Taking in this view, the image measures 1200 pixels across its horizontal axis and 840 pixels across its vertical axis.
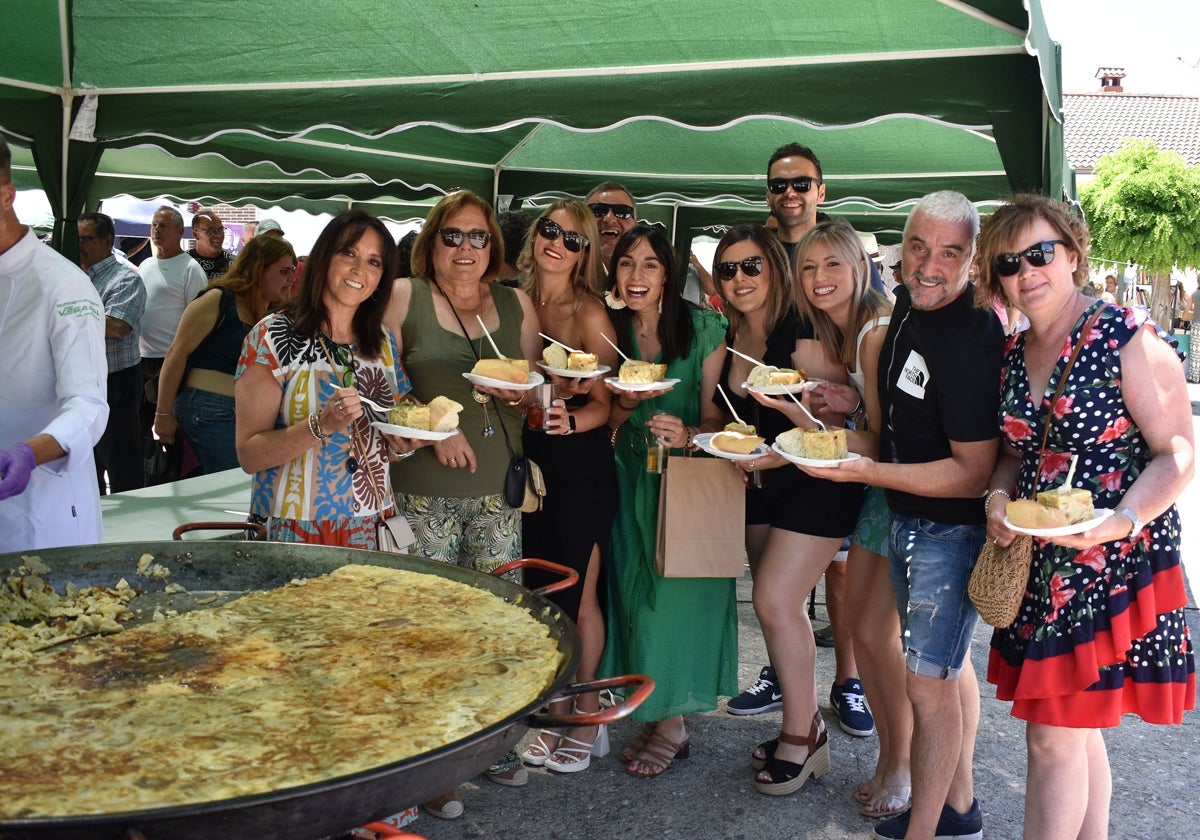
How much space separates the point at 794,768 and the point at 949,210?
2.11m

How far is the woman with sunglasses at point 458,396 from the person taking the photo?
3539 millimetres

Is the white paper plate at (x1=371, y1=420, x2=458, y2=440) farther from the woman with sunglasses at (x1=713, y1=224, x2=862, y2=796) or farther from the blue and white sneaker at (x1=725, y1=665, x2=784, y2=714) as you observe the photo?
the blue and white sneaker at (x1=725, y1=665, x2=784, y2=714)

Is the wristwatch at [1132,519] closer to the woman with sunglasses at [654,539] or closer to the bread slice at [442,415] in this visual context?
the woman with sunglasses at [654,539]

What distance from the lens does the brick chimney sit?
5251 cm

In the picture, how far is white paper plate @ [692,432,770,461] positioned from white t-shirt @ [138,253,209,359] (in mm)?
6029

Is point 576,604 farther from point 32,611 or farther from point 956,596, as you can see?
point 32,611

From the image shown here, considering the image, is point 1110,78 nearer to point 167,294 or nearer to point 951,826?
point 167,294

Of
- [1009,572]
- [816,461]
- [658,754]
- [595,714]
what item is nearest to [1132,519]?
[1009,572]

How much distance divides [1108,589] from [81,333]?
286 centimetres

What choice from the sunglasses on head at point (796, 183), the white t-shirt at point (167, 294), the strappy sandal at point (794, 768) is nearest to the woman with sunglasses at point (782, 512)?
the strappy sandal at point (794, 768)

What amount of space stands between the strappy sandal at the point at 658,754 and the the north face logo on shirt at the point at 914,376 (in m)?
1.80

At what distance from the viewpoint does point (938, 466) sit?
9.58 feet

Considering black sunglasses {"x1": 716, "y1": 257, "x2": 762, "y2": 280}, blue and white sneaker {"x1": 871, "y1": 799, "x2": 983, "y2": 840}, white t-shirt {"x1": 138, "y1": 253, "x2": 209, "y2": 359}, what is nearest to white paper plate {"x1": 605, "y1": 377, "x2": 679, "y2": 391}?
black sunglasses {"x1": 716, "y1": 257, "x2": 762, "y2": 280}

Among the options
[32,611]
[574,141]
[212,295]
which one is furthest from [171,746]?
[574,141]
